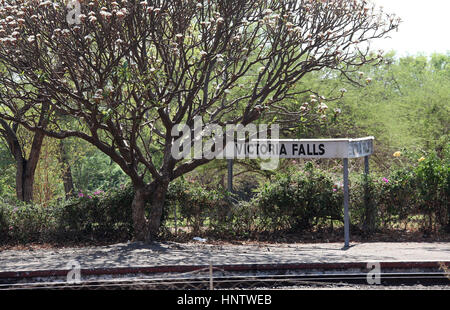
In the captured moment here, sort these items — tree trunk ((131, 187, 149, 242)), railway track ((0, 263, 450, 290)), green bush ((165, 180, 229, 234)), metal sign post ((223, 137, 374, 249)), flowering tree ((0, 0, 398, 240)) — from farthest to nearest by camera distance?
green bush ((165, 180, 229, 234)) → tree trunk ((131, 187, 149, 242)) → metal sign post ((223, 137, 374, 249)) → flowering tree ((0, 0, 398, 240)) → railway track ((0, 263, 450, 290))

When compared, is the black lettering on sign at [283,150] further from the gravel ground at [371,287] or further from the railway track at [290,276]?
the gravel ground at [371,287]

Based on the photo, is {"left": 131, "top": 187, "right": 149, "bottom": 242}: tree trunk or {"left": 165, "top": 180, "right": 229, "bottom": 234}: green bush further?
{"left": 165, "top": 180, "right": 229, "bottom": 234}: green bush

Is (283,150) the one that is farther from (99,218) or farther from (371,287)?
(371,287)

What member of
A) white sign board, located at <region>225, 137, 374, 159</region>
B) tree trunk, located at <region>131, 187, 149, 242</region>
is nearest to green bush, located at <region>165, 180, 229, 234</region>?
tree trunk, located at <region>131, 187, 149, 242</region>

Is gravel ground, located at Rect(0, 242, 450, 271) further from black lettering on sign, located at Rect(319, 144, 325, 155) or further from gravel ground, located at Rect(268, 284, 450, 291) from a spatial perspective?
black lettering on sign, located at Rect(319, 144, 325, 155)

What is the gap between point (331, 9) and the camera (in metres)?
12.7

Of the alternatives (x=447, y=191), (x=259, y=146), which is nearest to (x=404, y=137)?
(x=447, y=191)

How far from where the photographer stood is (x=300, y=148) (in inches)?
480

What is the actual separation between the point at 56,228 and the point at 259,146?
460 centimetres

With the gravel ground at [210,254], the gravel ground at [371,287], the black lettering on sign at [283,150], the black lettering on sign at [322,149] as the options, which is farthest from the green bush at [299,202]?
the gravel ground at [371,287]

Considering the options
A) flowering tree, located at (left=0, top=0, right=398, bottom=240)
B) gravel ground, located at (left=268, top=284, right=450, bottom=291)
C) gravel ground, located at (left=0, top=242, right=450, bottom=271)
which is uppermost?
flowering tree, located at (left=0, top=0, right=398, bottom=240)

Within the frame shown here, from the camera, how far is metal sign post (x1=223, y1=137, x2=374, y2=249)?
1196 centimetres

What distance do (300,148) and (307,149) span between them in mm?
143

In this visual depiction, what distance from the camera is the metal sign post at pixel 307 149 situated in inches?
471
